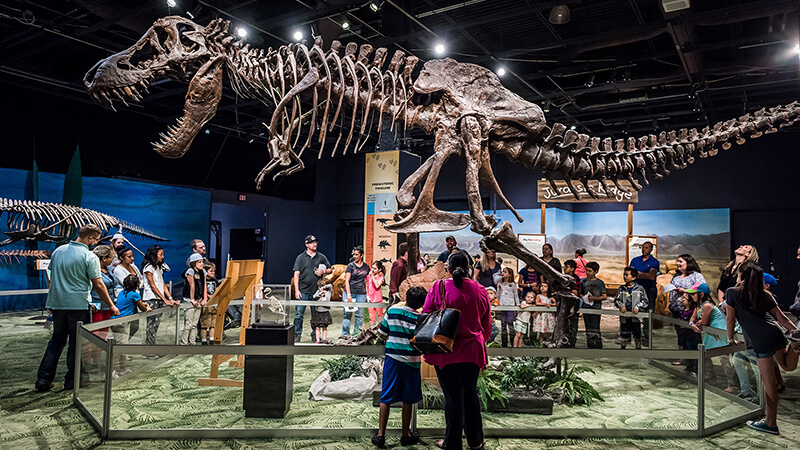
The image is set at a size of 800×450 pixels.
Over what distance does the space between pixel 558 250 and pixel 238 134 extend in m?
9.94

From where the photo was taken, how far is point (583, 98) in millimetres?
11094

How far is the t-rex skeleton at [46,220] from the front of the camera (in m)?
8.97

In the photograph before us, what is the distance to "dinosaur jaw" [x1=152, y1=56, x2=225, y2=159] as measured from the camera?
462 cm

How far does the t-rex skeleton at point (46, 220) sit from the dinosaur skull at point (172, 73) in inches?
231

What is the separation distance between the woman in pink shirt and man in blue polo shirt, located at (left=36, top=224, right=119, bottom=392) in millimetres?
3622

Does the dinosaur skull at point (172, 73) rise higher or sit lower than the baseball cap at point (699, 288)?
higher

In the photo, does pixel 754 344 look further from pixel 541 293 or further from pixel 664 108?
pixel 664 108

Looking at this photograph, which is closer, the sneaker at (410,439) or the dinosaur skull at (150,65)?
the sneaker at (410,439)

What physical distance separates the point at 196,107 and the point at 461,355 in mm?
3519

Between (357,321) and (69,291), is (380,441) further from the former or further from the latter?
(69,291)

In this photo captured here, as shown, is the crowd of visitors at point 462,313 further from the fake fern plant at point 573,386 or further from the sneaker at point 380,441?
the fake fern plant at point 573,386

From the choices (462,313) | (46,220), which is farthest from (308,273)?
(46,220)

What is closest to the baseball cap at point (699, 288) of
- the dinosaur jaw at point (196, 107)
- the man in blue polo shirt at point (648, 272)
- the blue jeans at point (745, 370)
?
the blue jeans at point (745, 370)

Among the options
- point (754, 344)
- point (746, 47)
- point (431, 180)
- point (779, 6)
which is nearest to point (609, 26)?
point (779, 6)
